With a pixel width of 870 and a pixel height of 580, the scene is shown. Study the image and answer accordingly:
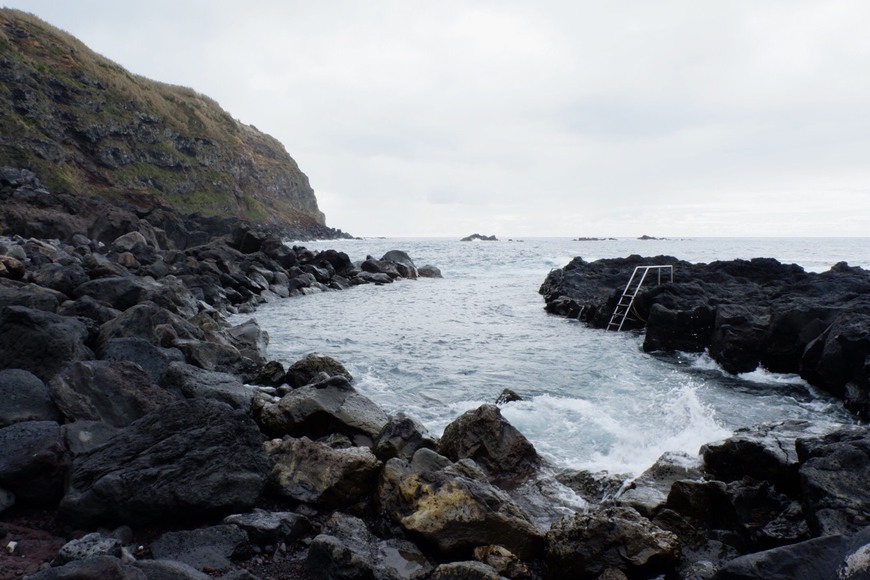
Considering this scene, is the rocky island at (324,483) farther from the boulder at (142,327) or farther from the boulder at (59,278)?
the boulder at (59,278)

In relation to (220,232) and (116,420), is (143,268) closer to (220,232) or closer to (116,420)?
(116,420)

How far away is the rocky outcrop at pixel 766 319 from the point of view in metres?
11.0

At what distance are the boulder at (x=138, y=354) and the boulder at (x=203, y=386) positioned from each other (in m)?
0.27

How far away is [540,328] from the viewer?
19.2 meters

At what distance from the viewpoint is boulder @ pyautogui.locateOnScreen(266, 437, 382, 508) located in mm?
5293

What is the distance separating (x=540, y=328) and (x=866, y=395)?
10.0 metres

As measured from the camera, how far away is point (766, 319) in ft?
46.7

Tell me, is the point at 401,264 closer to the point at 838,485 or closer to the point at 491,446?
the point at 491,446

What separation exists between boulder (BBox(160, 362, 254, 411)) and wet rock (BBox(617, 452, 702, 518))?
4.36 metres

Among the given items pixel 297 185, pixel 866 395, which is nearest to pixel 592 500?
pixel 866 395

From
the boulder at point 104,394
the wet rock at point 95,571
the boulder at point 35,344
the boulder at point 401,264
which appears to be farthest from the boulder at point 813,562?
the boulder at point 401,264

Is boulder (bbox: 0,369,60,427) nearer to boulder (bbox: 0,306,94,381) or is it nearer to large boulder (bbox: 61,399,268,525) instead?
boulder (bbox: 0,306,94,381)

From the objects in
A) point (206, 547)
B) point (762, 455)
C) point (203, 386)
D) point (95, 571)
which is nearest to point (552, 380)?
point (762, 455)

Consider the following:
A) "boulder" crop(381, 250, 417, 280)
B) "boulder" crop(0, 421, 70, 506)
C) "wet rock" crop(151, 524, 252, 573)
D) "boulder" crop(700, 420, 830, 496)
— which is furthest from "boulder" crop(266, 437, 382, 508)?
"boulder" crop(381, 250, 417, 280)
